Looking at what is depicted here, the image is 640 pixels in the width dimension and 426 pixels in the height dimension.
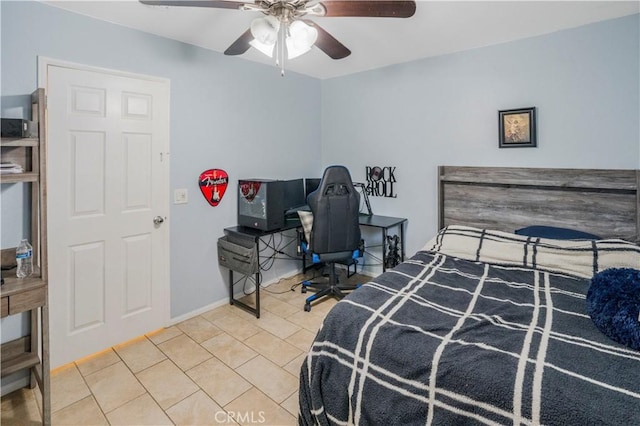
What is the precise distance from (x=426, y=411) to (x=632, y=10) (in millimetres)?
2862

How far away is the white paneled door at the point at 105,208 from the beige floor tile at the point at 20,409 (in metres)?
0.23

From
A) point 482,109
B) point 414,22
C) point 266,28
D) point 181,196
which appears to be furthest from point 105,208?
point 482,109

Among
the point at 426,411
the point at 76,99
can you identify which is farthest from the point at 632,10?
the point at 76,99

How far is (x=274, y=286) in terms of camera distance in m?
3.59

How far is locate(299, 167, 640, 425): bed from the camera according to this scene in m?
1.08

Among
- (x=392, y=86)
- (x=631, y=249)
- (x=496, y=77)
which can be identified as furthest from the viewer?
(x=392, y=86)

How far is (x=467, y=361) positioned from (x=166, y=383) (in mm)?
1785

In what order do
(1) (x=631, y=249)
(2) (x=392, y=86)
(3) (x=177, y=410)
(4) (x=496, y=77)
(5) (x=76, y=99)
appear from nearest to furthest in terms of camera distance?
(3) (x=177, y=410) → (1) (x=631, y=249) → (5) (x=76, y=99) → (4) (x=496, y=77) → (2) (x=392, y=86)

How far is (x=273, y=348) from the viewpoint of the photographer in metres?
2.45

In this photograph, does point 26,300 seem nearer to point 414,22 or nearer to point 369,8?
point 369,8

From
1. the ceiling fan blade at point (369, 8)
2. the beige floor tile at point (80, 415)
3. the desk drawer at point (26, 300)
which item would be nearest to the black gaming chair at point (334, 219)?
the ceiling fan blade at point (369, 8)

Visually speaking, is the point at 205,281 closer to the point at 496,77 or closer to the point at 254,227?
the point at 254,227

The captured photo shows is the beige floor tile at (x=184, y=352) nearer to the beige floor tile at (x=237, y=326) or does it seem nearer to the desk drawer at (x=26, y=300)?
the beige floor tile at (x=237, y=326)

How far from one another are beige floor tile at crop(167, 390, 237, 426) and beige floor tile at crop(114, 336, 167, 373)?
53 cm
